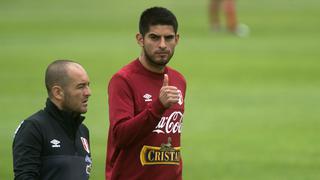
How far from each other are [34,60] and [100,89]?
17.3 feet

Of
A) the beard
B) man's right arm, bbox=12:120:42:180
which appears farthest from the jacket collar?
the beard

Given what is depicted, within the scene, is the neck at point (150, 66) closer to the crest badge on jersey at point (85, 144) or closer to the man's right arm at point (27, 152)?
the crest badge on jersey at point (85, 144)

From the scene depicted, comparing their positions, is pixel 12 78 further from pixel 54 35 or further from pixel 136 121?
pixel 136 121

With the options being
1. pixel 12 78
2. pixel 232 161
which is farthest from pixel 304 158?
pixel 12 78

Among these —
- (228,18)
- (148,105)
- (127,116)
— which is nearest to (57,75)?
(127,116)

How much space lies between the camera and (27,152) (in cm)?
691

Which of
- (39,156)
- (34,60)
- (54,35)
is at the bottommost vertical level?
(39,156)

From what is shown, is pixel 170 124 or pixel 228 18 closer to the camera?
pixel 170 124

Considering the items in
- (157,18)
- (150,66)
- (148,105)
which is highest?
(157,18)

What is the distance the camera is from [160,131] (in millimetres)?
8086

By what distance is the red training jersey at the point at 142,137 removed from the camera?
26.2ft

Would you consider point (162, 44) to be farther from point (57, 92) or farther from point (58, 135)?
point (58, 135)

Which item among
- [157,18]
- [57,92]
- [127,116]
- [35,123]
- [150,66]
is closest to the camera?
[35,123]

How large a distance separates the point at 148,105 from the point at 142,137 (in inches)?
10.3
